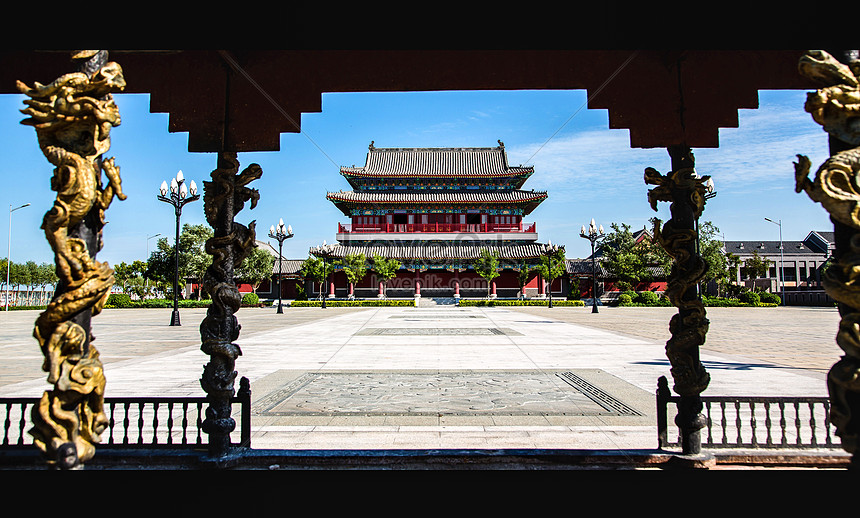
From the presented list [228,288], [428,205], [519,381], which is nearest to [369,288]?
[428,205]

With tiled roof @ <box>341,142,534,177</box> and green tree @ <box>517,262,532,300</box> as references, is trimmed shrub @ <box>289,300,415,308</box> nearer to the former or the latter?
green tree @ <box>517,262,532,300</box>

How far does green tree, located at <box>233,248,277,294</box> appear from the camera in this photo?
149 feet

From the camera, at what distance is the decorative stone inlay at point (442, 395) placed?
232 inches

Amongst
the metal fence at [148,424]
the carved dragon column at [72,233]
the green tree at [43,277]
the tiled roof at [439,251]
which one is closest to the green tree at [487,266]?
the tiled roof at [439,251]

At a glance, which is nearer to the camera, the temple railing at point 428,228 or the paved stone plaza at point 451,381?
the paved stone plaza at point 451,381

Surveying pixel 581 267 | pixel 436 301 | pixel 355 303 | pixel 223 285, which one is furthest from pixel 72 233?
pixel 581 267

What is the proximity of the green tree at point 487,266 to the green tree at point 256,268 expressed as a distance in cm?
1969

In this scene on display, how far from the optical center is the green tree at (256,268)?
45.4 meters

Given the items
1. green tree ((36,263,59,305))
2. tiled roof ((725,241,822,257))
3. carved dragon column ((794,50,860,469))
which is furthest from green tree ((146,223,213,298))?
tiled roof ((725,241,822,257))

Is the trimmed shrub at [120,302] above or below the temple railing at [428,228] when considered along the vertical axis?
below

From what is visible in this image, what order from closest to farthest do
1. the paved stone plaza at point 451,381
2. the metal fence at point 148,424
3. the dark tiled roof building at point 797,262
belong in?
the metal fence at point 148,424, the paved stone plaza at point 451,381, the dark tiled roof building at point 797,262

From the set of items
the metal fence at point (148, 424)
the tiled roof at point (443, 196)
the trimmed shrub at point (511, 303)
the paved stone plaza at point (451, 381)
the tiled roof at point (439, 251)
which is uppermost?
the tiled roof at point (443, 196)

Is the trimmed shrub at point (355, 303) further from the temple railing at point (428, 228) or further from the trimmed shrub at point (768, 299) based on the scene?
the trimmed shrub at point (768, 299)

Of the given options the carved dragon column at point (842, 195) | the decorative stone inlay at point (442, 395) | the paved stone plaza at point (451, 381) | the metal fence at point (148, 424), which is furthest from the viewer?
the decorative stone inlay at point (442, 395)
